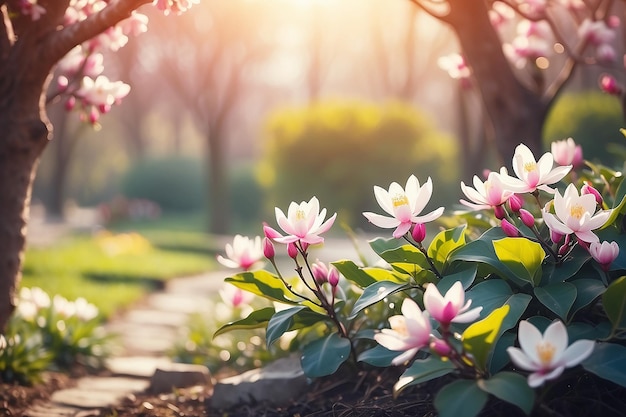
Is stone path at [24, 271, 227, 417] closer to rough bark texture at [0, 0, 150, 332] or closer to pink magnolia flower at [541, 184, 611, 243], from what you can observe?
rough bark texture at [0, 0, 150, 332]

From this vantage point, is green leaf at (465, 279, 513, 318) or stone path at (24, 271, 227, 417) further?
stone path at (24, 271, 227, 417)

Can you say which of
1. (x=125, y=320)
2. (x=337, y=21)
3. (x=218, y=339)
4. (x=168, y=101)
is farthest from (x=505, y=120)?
(x=168, y=101)

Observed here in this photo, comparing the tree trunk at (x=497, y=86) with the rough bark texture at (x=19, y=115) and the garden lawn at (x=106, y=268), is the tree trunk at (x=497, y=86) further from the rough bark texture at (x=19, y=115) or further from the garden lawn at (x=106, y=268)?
the garden lawn at (x=106, y=268)

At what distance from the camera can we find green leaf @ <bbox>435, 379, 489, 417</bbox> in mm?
1993

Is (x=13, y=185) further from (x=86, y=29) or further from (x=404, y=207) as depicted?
(x=404, y=207)

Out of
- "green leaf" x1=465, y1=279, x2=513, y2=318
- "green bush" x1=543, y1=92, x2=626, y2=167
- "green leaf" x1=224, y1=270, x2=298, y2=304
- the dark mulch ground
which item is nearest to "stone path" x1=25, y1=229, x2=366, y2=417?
the dark mulch ground

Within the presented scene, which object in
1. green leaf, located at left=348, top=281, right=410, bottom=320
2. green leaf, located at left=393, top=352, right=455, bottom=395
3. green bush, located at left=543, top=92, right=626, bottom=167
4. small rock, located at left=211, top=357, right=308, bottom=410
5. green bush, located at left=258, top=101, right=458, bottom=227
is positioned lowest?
green bush, located at left=258, top=101, right=458, bottom=227

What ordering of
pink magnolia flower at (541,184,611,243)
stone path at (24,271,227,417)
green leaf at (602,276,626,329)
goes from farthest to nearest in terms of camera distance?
stone path at (24,271,227,417), pink magnolia flower at (541,184,611,243), green leaf at (602,276,626,329)

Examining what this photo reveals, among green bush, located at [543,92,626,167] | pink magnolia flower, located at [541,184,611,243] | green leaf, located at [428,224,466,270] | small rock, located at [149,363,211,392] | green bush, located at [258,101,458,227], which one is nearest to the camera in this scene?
pink magnolia flower, located at [541,184,611,243]

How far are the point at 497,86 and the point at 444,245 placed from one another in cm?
239

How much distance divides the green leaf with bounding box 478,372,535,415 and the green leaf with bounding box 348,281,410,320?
50 centimetres

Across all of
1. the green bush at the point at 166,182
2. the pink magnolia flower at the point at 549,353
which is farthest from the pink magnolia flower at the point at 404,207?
the green bush at the point at 166,182

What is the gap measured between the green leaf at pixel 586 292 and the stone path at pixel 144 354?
7.45ft

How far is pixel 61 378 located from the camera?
433 cm
